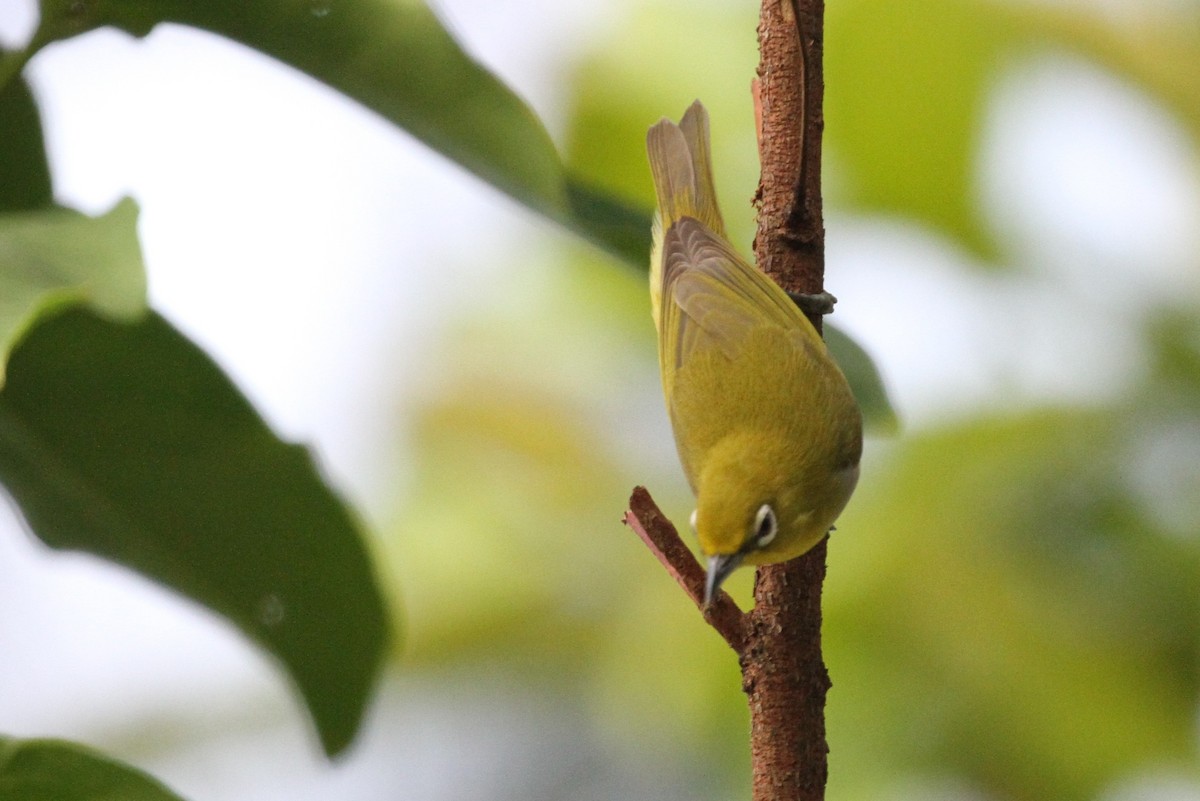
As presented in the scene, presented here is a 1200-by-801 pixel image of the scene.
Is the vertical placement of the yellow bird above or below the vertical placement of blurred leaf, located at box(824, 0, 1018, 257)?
below

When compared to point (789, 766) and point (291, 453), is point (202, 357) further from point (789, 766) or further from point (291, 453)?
point (789, 766)

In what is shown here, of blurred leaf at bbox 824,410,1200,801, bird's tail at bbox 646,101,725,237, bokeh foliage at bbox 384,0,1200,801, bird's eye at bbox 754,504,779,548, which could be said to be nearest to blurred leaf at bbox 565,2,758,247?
bokeh foliage at bbox 384,0,1200,801

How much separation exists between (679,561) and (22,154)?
2.24 ft

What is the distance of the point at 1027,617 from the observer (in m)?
1.83

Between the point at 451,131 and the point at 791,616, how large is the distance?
1.58 feet

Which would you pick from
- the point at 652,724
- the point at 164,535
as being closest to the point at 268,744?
the point at 652,724

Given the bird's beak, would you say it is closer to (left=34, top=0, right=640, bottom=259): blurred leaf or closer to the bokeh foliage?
(left=34, top=0, right=640, bottom=259): blurred leaf

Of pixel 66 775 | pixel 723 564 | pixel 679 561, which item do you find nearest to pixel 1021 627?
pixel 723 564

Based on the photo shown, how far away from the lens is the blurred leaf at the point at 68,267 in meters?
0.64

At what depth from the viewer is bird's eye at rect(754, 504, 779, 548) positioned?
125 centimetres

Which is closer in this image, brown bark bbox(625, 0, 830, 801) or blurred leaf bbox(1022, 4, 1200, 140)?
brown bark bbox(625, 0, 830, 801)

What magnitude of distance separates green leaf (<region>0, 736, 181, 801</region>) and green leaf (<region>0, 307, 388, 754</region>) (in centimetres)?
24

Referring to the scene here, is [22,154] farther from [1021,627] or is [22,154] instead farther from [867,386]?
[1021,627]

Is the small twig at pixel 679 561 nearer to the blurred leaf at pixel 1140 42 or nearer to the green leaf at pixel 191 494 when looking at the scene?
the green leaf at pixel 191 494
